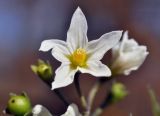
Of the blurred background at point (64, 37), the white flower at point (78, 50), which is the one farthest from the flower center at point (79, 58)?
the blurred background at point (64, 37)

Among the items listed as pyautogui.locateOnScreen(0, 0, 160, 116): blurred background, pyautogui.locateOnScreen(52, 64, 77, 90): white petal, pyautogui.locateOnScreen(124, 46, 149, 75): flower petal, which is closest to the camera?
pyautogui.locateOnScreen(52, 64, 77, 90): white petal

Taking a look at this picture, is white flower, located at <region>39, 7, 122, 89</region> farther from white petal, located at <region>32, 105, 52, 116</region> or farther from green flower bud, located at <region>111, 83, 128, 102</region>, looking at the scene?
green flower bud, located at <region>111, 83, 128, 102</region>

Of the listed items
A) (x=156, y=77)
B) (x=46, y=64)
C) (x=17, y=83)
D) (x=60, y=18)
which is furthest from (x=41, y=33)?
(x=46, y=64)

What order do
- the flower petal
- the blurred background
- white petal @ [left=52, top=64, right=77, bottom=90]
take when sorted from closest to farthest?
white petal @ [left=52, top=64, right=77, bottom=90], the flower petal, the blurred background

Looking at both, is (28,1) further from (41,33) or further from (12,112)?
(12,112)

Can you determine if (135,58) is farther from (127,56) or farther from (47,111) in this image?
(47,111)

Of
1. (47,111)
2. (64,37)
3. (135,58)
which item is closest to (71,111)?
(47,111)

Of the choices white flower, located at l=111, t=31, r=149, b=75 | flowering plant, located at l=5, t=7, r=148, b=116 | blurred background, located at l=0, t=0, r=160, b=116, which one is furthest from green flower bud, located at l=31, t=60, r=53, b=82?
blurred background, located at l=0, t=0, r=160, b=116
